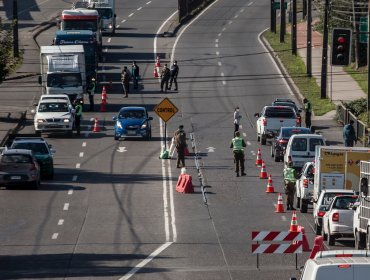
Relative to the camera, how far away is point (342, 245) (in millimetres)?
34719

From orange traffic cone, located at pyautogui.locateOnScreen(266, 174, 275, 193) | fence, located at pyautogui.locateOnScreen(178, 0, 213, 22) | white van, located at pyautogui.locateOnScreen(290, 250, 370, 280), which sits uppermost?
fence, located at pyautogui.locateOnScreen(178, 0, 213, 22)

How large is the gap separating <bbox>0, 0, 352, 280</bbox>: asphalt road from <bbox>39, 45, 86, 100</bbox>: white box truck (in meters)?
1.70

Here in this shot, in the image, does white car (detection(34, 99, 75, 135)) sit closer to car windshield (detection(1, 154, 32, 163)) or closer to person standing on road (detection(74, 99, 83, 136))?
person standing on road (detection(74, 99, 83, 136))

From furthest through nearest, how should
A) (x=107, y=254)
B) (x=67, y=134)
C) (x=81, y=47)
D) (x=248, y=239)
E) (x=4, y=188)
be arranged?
(x=81, y=47) < (x=67, y=134) < (x=4, y=188) < (x=248, y=239) < (x=107, y=254)

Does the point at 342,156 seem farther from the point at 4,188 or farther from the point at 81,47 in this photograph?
the point at 81,47

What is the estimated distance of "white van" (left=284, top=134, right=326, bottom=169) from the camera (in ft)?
161

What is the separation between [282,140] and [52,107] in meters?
12.3

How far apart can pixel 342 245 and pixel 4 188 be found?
15480 mm

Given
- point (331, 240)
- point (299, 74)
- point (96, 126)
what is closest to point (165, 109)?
point (96, 126)

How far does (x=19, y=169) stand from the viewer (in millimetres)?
45406

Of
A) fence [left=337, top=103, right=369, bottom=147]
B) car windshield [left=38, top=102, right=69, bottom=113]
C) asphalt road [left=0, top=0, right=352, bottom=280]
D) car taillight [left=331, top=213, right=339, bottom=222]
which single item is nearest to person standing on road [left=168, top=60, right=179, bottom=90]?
asphalt road [left=0, top=0, right=352, bottom=280]

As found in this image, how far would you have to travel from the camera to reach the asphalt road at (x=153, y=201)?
3136cm

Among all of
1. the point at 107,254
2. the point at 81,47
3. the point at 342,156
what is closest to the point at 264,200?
the point at 342,156

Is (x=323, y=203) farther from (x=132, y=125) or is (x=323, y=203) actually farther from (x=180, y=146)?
(x=132, y=125)
